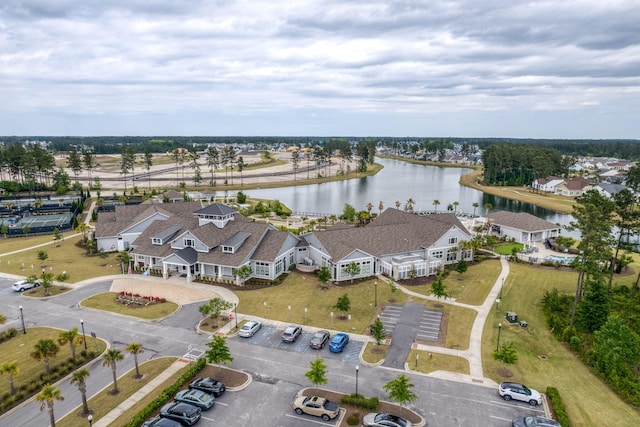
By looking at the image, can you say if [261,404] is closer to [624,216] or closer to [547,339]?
[547,339]

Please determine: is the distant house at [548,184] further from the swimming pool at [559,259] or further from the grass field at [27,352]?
the grass field at [27,352]

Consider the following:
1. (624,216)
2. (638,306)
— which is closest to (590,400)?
(638,306)

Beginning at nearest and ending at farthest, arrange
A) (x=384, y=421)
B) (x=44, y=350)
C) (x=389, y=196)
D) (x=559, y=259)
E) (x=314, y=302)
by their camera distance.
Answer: (x=384, y=421) → (x=44, y=350) → (x=314, y=302) → (x=559, y=259) → (x=389, y=196)

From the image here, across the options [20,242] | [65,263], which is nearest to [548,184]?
[65,263]

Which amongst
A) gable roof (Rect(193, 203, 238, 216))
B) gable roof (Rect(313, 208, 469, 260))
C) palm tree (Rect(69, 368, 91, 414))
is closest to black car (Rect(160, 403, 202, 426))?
palm tree (Rect(69, 368, 91, 414))

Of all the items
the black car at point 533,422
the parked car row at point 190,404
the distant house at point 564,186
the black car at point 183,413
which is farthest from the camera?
the distant house at point 564,186

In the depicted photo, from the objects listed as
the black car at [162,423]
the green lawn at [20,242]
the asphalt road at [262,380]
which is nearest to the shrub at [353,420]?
the asphalt road at [262,380]

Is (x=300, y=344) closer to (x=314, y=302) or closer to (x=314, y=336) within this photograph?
(x=314, y=336)
